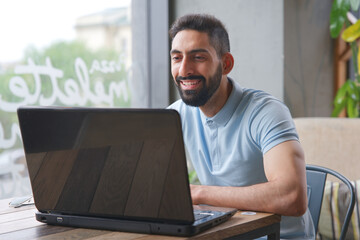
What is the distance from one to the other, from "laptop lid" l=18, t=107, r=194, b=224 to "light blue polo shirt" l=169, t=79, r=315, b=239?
1.82 feet

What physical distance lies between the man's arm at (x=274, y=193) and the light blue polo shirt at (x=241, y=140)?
6.1 inches

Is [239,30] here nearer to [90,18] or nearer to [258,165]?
[90,18]

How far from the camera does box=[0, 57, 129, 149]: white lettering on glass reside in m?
2.86

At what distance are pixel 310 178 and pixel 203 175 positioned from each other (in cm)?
40

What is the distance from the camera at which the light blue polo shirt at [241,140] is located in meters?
1.76

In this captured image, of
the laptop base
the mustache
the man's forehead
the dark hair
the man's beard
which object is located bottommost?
the laptop base

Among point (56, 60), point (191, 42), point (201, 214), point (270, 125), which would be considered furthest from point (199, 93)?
point (56, 60)

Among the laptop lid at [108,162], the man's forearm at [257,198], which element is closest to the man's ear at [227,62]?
the man's forearm at [257,198]

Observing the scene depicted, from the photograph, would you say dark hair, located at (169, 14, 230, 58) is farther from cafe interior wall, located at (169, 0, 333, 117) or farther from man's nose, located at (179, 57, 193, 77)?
cafe interior wall, located at (169, 0, 333, 117)

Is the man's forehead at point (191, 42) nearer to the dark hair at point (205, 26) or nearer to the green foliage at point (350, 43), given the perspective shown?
the dark hair at point (205, 26)

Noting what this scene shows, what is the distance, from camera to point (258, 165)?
1.83m

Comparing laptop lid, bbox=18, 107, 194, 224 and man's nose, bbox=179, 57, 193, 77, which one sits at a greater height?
man's nose, bbox=179, 57, 193, 77

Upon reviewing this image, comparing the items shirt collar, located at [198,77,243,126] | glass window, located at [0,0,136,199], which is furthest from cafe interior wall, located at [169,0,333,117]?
shirt collar, located at [198,77,243,126]

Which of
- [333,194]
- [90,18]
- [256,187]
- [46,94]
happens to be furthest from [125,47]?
[256,187]
